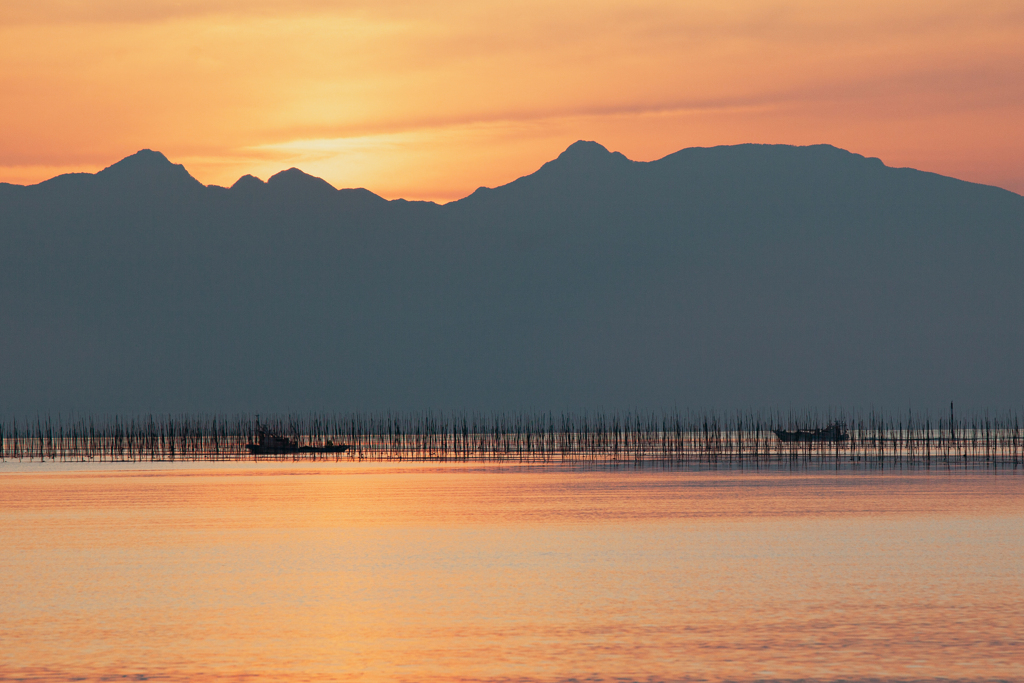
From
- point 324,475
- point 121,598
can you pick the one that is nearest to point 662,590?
point 121,598

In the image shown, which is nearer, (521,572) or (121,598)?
(121,598)

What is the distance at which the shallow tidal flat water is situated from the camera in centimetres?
A: 1827

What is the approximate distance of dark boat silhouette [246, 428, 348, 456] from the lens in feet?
323

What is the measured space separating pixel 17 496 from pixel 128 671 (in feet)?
119

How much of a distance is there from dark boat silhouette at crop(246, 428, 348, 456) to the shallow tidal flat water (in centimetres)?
4993

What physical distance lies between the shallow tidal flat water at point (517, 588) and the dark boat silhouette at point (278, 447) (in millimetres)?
49927

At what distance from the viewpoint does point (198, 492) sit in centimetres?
5303

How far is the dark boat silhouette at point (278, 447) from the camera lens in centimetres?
9856

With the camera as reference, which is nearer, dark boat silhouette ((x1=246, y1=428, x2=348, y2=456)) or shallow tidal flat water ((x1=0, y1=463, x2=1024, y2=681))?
shallow tidal flat water ((x1=0, y1=463, x2=1024, y2=681))

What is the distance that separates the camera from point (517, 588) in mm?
25094

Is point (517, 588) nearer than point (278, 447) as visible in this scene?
Yes

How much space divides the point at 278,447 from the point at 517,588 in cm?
7691

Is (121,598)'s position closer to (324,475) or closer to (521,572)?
(521,572)

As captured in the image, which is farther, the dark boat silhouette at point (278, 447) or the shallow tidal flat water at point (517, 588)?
the dark boat silhouette at point (278, 447)
